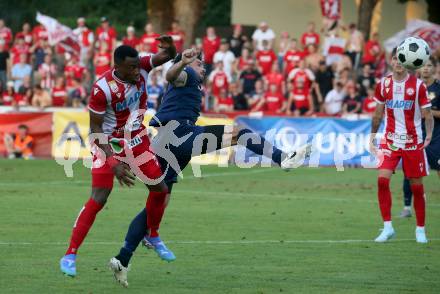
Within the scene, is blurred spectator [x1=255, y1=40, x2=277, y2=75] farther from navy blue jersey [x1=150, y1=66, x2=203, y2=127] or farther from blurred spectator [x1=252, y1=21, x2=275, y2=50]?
navy blue jersey [x1=150, y1=66, x2=203, y2=127]

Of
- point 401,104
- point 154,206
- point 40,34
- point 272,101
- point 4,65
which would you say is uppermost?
point 401,104

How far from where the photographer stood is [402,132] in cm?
1315

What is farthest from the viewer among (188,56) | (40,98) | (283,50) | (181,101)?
(283,50)

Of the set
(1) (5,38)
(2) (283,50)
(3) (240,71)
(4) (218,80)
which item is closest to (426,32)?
(2) (283,50)

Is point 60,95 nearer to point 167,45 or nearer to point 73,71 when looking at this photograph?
point 73,71

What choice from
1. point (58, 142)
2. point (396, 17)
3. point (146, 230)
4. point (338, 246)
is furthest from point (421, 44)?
point (396, 17)

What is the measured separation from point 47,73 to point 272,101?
22.1ft

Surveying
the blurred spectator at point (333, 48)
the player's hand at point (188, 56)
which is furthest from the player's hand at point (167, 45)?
the blurred spectator at point (333, 48)

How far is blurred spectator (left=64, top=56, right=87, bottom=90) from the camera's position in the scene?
2881 cm

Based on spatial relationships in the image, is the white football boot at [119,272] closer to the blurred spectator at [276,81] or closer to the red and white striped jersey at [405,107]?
the red and white striped jersey at [405,107]

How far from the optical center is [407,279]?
1049 centimetres

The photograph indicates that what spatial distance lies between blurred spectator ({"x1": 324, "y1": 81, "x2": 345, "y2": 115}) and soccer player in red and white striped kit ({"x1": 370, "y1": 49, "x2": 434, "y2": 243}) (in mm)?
12792

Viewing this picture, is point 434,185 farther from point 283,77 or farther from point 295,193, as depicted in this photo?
point 283,77

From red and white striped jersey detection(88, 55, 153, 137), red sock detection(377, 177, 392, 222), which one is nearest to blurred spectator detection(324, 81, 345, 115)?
red sock detection(377, 177, 392, 222)
